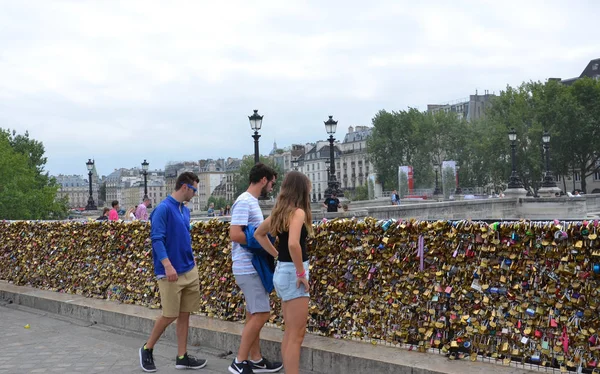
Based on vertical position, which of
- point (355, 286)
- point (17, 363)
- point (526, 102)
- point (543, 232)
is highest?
point (526, 102)

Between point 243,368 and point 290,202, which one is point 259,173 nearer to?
point 290,202

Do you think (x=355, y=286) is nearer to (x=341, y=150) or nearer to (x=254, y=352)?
(x=254, y=352)

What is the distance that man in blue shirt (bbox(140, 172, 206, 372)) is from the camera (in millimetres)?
5789

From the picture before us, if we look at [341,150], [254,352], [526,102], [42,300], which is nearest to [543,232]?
[254,352]

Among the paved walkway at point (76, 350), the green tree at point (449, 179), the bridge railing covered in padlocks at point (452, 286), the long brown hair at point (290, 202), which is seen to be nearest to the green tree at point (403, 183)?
the green tree at point (449, 179)

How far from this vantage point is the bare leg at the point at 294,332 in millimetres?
4758

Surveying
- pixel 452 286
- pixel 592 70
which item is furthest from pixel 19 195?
pixel 592 70

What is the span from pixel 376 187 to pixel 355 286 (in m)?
89.4

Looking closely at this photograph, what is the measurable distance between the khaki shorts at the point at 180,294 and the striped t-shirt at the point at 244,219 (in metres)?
0.78

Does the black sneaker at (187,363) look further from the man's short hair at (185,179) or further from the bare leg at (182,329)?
the man's short hair at (185,179)

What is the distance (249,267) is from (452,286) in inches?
69.4

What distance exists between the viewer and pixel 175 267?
5902 mm

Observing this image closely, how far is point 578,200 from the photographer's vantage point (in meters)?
36.8

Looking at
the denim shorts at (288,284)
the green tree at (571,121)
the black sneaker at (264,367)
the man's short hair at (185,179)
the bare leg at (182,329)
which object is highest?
the green tree at (571,121)
